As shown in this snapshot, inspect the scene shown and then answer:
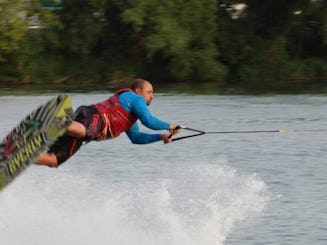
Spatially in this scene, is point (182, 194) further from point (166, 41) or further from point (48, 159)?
point (166, 41)

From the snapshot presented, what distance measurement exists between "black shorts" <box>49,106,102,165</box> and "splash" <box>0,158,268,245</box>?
5.01 feet

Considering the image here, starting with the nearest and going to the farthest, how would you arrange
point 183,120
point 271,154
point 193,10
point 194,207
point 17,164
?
point 17,164 → point 194,207 → point 271,154 → point 183,120 → point 193,10

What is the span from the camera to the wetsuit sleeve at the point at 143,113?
933 centimetres

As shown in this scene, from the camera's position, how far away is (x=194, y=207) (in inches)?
488

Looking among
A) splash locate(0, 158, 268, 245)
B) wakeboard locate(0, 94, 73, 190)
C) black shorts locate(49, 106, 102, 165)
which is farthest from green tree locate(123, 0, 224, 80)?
wakeboard locate(0, 94, 73, 190)

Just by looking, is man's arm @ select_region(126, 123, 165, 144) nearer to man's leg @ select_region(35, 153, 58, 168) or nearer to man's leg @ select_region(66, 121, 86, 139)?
man's leg @ select_region(66, 121, 86, 139)

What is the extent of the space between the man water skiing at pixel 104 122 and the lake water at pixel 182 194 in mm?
1538

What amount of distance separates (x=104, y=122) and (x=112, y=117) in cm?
10

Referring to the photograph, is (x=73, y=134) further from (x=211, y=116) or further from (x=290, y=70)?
(x=290, y=70)

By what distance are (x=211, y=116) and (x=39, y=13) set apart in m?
13.7

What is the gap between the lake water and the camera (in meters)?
10.9

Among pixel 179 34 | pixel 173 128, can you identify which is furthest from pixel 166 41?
pixel 173 128

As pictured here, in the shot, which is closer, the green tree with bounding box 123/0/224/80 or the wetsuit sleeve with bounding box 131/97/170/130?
the wetsuit sleeve with bounding box 131/97/170/130

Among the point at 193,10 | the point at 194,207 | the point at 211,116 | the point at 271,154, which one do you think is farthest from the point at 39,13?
the point at 194,207
